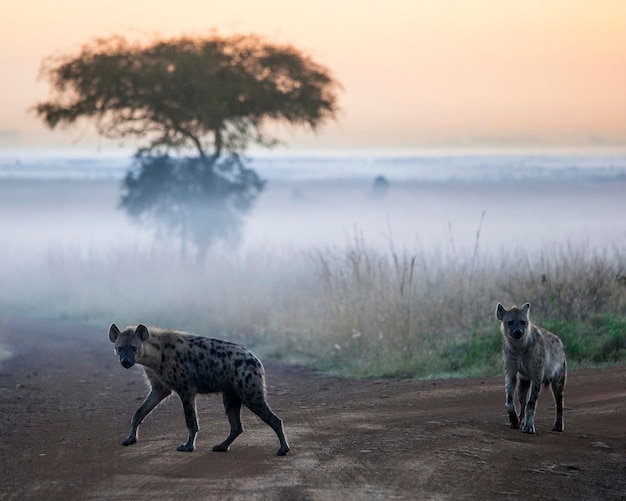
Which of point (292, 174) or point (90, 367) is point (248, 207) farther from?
point (292, 174)

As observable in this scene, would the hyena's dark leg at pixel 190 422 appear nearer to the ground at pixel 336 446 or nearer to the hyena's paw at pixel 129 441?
the ground at pixel 336 446

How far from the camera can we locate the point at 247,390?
327 inches

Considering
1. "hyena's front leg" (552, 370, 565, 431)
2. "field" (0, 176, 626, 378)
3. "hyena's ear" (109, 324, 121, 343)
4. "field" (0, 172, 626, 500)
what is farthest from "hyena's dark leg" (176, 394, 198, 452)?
"field" (0, 176, 626, 378)

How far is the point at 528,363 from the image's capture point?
368 inches

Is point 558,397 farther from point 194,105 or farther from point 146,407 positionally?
point 194,105

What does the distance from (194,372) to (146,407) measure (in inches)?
21.2

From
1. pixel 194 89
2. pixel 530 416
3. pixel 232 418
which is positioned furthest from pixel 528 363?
pixel 194 89

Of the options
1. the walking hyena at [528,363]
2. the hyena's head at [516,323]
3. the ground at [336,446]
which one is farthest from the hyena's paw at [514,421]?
the hyena's head at [516,323]

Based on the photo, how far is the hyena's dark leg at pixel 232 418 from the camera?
8383 millimetres

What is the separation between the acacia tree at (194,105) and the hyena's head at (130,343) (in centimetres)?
1584

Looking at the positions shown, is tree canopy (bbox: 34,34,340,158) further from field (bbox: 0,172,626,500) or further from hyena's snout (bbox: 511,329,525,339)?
hyena's snout (bbox: 511,329,525,339)

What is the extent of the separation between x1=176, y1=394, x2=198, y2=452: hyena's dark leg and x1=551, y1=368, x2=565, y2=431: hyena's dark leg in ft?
9.06

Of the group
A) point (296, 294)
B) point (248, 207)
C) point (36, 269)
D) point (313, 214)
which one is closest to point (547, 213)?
point (313, 214)

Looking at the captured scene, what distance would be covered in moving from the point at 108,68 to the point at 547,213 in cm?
2375
